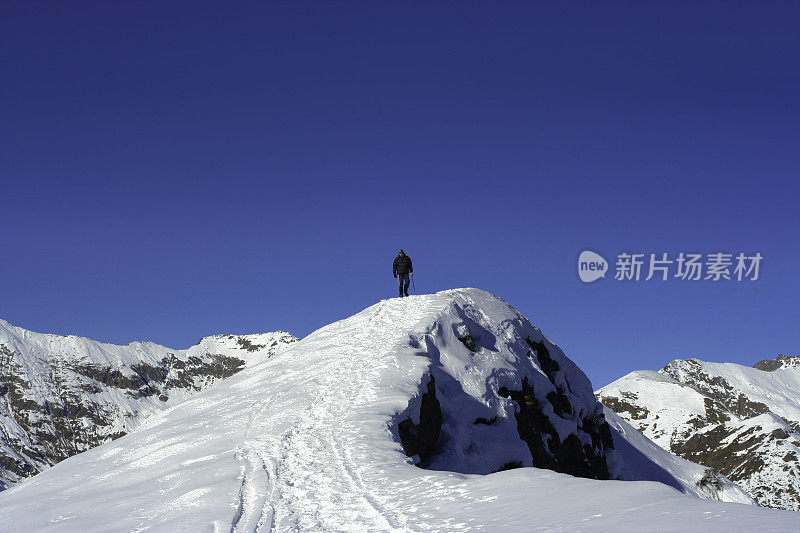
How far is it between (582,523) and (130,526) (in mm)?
8951

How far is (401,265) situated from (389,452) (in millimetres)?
23027

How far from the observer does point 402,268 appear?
131 ft

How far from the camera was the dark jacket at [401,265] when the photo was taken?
39844 mm

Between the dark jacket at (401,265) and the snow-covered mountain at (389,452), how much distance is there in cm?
238

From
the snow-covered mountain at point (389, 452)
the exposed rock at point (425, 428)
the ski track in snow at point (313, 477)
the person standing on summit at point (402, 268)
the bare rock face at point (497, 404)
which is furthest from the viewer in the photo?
the person standing on summit at point (402, 268)

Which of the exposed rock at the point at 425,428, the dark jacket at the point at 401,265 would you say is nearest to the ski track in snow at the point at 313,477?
the exposed rock at the point at 425,428

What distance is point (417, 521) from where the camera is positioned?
35.9ft

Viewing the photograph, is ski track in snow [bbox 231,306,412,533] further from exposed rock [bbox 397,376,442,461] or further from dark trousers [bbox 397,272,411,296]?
dark trousers [bbox 397,272,411,296]

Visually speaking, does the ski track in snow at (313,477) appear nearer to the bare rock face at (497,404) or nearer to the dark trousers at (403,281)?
the bare rock face at (497,404)

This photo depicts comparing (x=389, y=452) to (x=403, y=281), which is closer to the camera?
(x=389, y=452)

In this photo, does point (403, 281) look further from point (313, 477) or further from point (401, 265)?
point (313, 477)

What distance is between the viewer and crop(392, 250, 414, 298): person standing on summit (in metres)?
39.8

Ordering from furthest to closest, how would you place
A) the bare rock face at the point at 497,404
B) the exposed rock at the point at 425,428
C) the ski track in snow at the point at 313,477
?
1. the bare rock face at the point at 497,404
2. the exposed rock at the point at 425,428
3. the ski track in snow at the point at 313,477

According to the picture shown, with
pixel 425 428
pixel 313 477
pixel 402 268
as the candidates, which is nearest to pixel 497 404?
pixel 425 428
